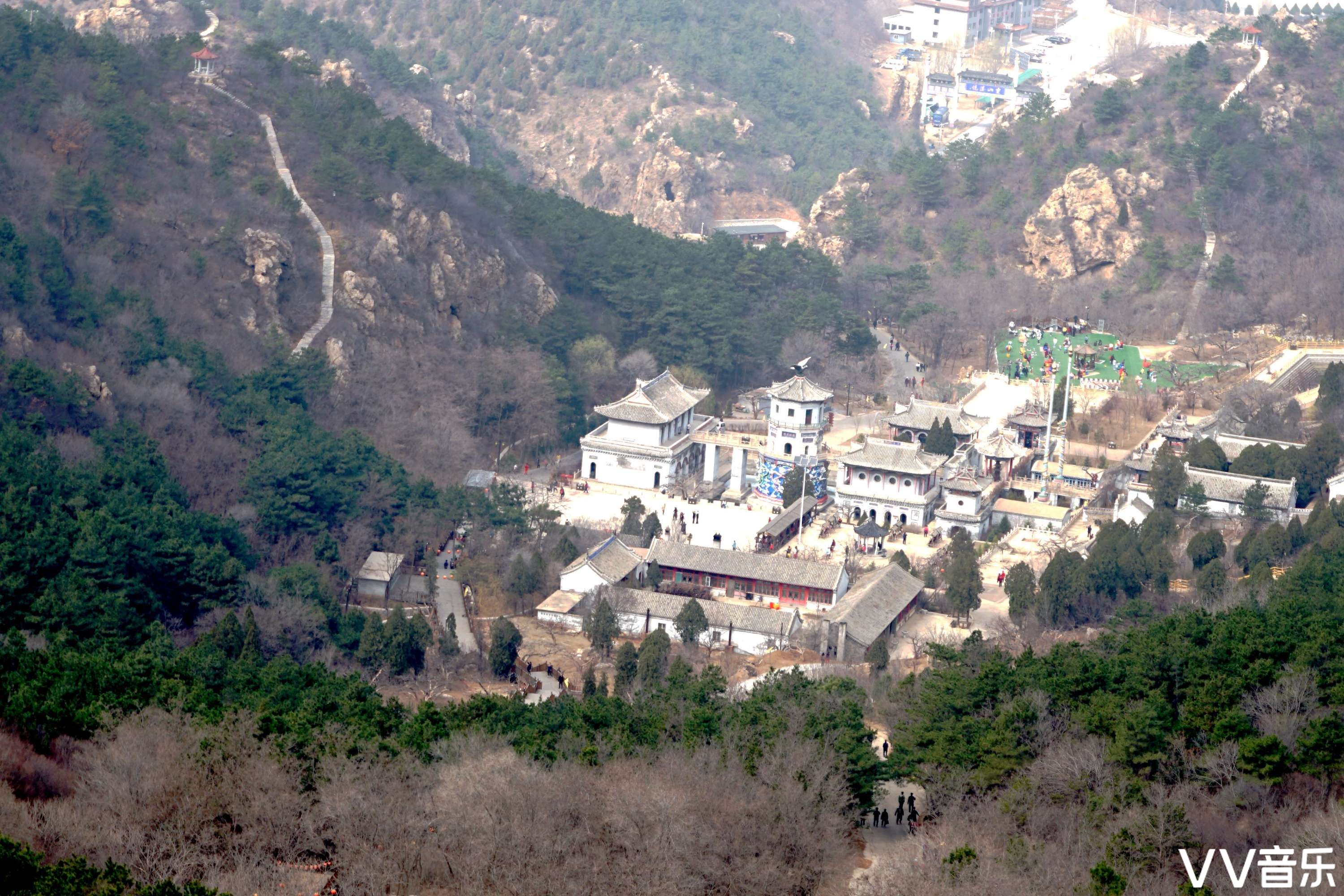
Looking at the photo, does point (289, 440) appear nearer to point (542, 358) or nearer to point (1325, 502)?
point (542, 358)

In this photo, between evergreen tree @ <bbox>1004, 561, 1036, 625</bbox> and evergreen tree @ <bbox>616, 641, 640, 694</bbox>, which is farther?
evergreen tree @ <bbox>1004, 561, 1036, 625</bbox>

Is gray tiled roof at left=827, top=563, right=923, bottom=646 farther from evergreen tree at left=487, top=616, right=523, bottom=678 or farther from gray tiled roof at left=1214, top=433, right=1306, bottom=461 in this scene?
gray tiled roof at left=1214, top=433, right=1306, bottom=461

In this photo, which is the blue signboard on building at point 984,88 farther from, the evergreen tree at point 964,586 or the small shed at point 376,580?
the small shed at point 376,580

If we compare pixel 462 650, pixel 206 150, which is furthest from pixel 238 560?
pixel 206 150

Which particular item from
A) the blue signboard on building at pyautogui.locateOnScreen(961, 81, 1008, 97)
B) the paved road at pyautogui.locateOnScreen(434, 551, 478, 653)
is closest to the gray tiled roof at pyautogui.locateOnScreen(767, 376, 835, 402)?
the paved road at pyautogui.locateOnScreen(434, 551, 478, 653)

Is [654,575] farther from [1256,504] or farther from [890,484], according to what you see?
[1256,504]

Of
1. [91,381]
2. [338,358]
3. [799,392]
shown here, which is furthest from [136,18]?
[799,392]

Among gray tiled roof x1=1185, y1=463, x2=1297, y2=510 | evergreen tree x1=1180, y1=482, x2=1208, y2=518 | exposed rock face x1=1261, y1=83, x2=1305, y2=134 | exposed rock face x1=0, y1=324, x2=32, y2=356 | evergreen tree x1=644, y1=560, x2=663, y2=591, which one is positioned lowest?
evergreen tree x1=644, y1=560, x2=663, y2=591
